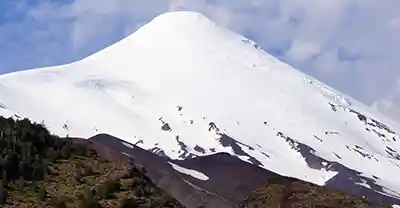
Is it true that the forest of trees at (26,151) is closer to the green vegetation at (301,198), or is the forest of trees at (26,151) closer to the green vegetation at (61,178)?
the green vegetation at (61,178)

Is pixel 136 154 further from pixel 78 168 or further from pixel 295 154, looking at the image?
pixel 78 168

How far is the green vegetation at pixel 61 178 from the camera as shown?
11.8 m

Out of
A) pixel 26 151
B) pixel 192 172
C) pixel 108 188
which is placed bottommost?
pixel 108 188

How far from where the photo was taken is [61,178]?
13.1 meters

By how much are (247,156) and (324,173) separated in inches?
663

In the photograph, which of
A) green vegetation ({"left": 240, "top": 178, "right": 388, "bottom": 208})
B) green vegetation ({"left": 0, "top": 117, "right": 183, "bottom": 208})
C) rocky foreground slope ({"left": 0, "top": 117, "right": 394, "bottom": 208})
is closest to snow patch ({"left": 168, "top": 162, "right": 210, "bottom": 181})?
green vegetation ({"left": 240, "top": 178, "right": 388, "bottom": 208})

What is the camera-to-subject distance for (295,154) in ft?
620

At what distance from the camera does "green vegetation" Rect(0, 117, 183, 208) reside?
38.6ft

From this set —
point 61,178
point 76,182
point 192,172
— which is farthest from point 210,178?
point 76,182

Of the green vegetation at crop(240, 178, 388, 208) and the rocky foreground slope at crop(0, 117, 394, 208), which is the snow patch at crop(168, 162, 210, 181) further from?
the rocky foreground slope at crop(0, 117, 394, 208)

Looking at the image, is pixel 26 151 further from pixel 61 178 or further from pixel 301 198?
pixel 301 198

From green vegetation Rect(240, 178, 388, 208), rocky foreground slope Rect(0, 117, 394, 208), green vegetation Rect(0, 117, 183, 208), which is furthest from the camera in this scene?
green vegetation Rect(240, 178, 388, 208)

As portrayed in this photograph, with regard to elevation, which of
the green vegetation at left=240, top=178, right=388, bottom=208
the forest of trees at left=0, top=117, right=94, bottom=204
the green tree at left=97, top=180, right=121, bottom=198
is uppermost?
the green vegetation at left=240, top=178, right=388, bottom=208

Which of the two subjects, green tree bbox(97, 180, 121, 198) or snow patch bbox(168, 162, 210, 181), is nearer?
green tree bbox(97, 180, 121, 198)
